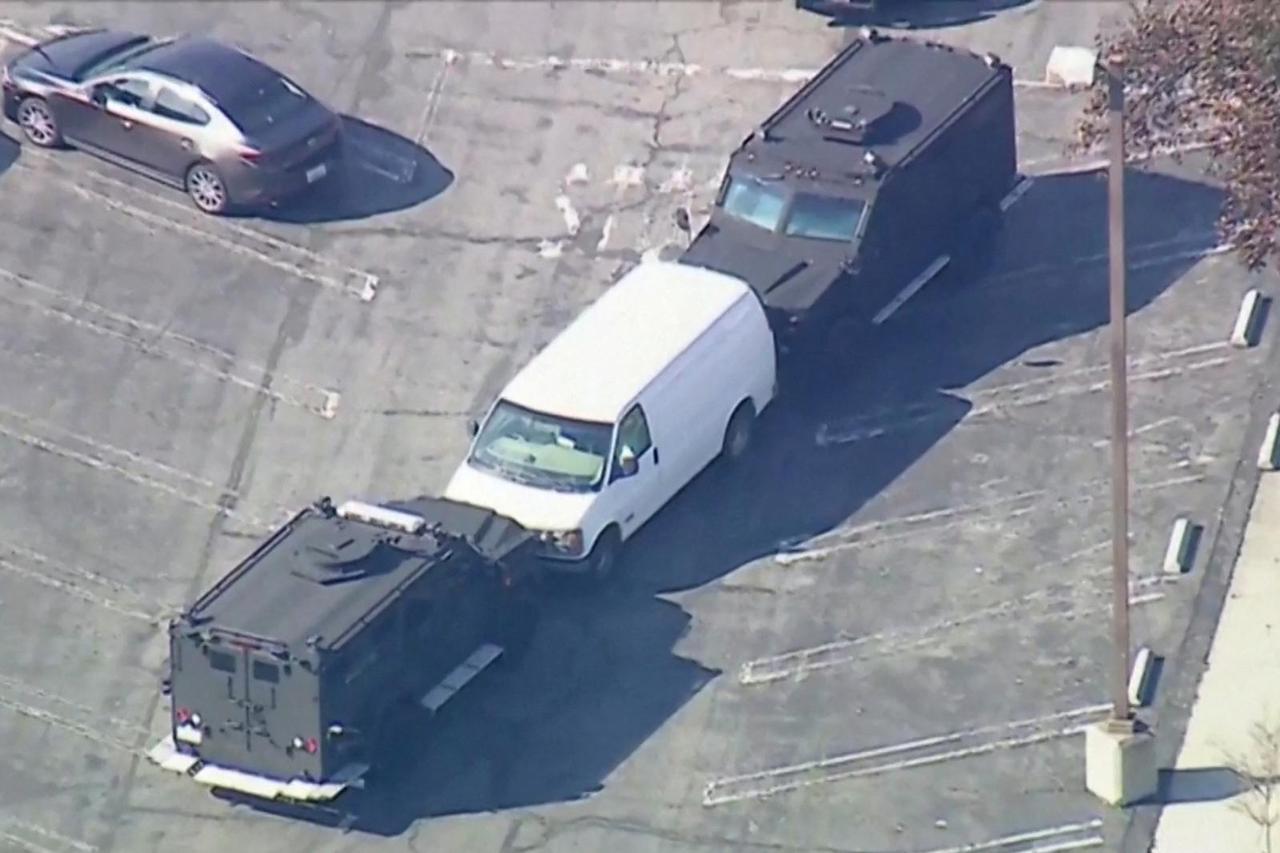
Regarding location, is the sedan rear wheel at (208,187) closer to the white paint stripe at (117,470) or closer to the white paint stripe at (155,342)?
the white paint stripe at (155,342)

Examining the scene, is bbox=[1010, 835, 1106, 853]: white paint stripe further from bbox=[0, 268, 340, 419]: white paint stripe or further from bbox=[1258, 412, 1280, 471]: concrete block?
bbox=[0, 268, 340, 419]: white paint stripe

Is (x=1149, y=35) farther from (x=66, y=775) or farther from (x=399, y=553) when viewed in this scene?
(x=66, y=775)

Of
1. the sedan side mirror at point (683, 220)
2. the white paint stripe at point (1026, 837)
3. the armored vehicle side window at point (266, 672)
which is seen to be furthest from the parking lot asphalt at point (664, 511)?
the armored vehicle side window at point (266, 672)

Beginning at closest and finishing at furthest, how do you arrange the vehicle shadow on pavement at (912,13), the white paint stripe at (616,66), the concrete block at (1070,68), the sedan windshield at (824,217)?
the sedan windshield at (824,217) < the concrete block at (1070,68) < the white paint stripe at (616,66) < the vehicle shadow on pavement at (912,13)

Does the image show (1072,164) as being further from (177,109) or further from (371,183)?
(177,109)

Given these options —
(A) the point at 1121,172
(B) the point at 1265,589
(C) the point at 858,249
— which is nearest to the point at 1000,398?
(C) the point at 858,249

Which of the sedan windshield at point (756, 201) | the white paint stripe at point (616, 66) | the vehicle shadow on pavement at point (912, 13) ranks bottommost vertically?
the sedan windshield at point (756, 201)
